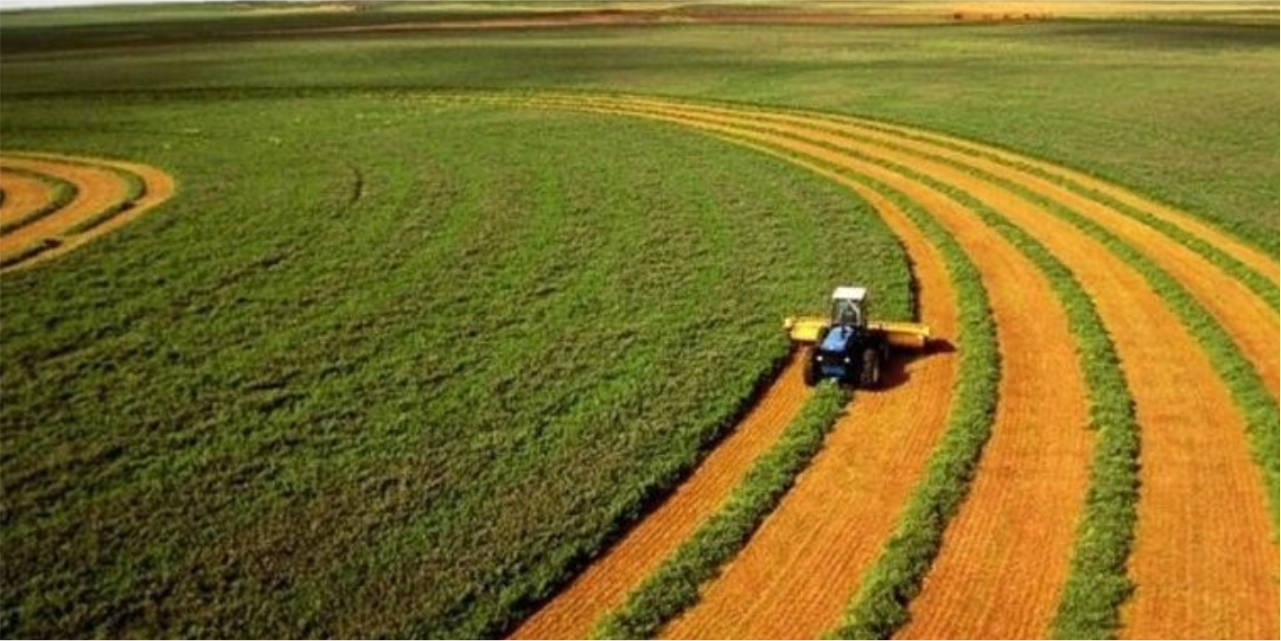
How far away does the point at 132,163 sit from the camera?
178 ft

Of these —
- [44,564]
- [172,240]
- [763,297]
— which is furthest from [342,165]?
[44,564]

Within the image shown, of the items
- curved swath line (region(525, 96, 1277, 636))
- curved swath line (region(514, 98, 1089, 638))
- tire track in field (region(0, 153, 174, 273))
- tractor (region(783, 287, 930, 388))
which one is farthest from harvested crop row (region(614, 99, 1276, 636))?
tire track in field (region(0, 153, 174, 273))

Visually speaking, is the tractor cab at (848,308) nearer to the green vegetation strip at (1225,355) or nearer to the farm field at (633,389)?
the farm field at (633,389)

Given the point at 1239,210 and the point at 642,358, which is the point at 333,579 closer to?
the point at 642,358

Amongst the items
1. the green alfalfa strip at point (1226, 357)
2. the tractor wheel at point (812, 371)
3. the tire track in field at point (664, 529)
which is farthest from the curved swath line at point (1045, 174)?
the tire track in field at point (664, 529)

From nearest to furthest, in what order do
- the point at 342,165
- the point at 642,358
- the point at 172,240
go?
1. the point at 642,358
2. the point at 172,240
3. the point at 342,165

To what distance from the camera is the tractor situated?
24453mm

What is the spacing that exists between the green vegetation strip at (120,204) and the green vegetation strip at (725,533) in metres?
29.4

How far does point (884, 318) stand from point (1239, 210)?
19.1m

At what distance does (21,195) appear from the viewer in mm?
45969

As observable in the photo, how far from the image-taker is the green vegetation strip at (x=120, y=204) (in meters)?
40.2

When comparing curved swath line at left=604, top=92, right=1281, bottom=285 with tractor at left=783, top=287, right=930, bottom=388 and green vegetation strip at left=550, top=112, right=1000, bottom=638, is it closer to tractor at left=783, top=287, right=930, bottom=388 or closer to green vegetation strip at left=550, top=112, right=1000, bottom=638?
green vegetation strip at left=550, top=112, right=1000, bottom=638

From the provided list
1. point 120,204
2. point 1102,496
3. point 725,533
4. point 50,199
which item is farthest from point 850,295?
point 50,199

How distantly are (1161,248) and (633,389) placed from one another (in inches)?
804
